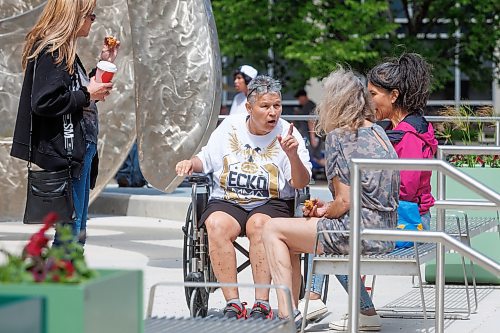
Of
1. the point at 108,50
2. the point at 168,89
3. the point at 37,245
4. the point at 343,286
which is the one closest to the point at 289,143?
the point at 343,286

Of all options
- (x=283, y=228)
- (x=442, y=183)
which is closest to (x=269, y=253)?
(x=283, y=228)

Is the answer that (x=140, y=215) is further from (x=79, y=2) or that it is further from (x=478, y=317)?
(x=79, y=2)

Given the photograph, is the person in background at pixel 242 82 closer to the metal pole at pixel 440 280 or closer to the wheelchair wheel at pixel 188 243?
the wheelchair wheel at pixel 188 243

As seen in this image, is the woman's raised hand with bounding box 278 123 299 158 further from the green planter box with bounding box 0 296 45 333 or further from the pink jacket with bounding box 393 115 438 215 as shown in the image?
the green planter box with bounding box 0 296 45 333

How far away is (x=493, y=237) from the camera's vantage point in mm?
8383

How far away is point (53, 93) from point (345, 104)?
1476 mm

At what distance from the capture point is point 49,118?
5.86 metres

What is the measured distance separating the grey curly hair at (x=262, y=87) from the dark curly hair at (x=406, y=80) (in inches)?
26.1

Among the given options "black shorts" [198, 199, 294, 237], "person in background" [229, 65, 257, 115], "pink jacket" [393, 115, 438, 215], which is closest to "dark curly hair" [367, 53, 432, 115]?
"pink jacket" [393, 115, 438, 215]

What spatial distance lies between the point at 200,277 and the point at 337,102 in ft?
4.12

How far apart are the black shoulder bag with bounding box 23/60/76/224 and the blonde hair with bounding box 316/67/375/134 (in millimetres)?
1311

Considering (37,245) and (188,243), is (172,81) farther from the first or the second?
(37,245)

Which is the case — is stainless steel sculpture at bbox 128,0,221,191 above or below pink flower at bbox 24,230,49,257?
above

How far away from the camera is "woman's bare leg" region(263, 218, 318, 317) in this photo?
6.03 metres
